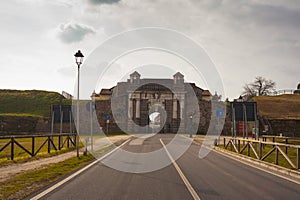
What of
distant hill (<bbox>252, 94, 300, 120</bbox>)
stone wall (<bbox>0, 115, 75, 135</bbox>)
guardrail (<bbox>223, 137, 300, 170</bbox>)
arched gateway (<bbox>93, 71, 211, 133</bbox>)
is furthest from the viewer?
distant hill (<bbox>252, 94, 300, 120</bbox>)

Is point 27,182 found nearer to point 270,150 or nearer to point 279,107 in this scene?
point 270,150

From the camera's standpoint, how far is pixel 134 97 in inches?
2923

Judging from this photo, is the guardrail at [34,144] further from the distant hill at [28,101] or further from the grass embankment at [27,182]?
the distant hill at [28,101]

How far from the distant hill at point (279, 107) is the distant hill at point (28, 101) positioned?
43.0 m

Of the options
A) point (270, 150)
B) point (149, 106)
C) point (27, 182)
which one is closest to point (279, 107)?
point (149, 106)

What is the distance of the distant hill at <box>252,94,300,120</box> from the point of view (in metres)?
73.8

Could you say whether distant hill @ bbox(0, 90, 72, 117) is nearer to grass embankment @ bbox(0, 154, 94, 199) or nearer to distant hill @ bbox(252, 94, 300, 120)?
distant hill @ bbox(252, 94, 300, 120)

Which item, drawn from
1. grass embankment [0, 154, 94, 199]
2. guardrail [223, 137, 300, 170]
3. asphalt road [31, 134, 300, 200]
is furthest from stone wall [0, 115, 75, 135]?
asphalt road [31, 134, 300, 200]

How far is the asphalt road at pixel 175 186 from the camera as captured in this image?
8.53 metres

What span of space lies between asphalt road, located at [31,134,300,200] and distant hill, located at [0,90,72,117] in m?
64.0

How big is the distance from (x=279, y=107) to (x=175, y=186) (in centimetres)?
7477

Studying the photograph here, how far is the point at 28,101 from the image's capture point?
8012cm

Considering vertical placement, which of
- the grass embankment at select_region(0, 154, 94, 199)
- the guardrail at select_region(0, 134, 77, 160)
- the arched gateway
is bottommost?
the grass embankment at select_region(0, 154, 94, 199)

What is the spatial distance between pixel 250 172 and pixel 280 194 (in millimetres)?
4487
